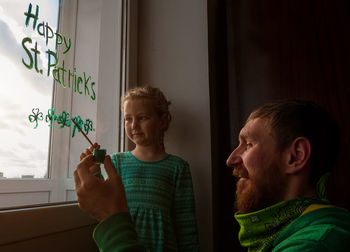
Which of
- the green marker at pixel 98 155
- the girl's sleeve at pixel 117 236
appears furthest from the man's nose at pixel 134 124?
the girl's sleeve at pixel 117 236

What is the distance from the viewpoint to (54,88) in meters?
1.14

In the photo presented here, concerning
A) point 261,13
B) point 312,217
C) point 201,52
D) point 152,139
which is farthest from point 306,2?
point 312,217

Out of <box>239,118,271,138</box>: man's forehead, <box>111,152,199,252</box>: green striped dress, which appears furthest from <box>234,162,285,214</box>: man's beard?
<box>111,152,199,252</box>: green striped dress

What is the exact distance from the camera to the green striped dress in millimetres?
1131

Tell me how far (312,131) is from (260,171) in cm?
17

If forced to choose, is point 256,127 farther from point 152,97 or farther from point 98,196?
point 152,97

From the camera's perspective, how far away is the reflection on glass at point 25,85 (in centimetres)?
93

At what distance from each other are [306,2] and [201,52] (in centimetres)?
54

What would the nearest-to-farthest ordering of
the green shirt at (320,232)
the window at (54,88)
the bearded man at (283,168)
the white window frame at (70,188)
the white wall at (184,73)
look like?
the green shirt at (320,232), the bearded man at (283,168), the white window frame at (70,188), the window at (54,88), the white wall at (184,73)

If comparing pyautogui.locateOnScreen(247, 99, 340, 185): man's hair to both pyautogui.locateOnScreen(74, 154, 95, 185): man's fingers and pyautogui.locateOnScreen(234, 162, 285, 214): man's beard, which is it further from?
pyautogui.locateOnScreen(74, 154, 95, 185): man's fingers

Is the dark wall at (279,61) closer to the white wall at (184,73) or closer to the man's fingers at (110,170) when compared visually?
the white wall at (184,73)

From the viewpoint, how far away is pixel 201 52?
1483mm

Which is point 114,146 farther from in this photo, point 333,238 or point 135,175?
point 333,238

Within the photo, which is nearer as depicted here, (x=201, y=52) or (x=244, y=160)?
(x=244, y=160)
